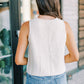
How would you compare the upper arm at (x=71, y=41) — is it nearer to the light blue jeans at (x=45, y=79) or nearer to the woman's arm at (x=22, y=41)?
the light blue jeans at (x=45, y=79)

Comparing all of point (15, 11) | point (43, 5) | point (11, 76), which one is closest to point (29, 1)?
point (15, 11)

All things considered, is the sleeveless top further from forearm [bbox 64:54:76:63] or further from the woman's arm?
forearm [bbox 64:54:76:63]

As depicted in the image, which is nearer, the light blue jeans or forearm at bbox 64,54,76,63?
the light blue jeans

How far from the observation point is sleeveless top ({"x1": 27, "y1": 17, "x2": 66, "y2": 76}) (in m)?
1.52

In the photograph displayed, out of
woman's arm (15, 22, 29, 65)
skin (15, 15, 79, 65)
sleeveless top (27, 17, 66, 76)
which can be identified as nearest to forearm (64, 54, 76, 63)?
skin (15, 15, 79, 65)

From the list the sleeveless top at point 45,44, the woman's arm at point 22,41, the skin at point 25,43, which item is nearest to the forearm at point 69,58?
the skin at point 25,43

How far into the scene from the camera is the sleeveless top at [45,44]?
1517mm

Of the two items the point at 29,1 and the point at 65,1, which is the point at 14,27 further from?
the point at 65,1

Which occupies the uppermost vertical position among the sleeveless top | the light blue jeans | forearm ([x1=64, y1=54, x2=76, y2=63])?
the sleeveless top

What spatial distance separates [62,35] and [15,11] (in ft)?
5.28

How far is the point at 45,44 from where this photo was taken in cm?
152

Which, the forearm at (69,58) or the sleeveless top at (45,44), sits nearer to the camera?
the sleeveless top at (45,44)

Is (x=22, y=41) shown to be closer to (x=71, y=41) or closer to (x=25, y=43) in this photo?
(x=25, y=43)

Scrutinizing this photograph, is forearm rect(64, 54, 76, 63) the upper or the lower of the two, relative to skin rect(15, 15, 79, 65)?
Result: lower
